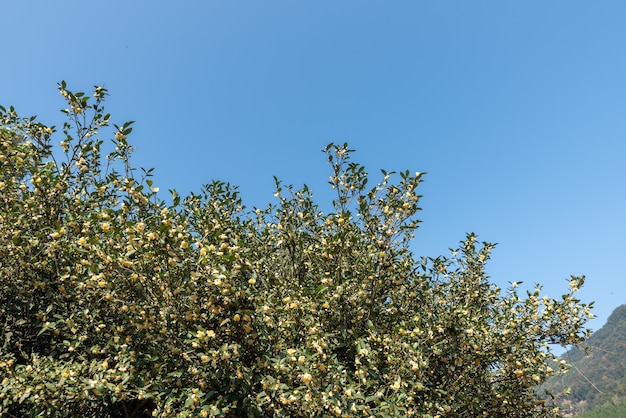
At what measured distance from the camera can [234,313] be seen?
3.96 m

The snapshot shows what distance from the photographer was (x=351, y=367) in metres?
5.22

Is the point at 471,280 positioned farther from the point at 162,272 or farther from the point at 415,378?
the point at 162,272

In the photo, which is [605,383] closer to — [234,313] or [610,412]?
[610,412]

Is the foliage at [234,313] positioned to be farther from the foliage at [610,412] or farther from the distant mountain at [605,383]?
the foliage at [610,412]

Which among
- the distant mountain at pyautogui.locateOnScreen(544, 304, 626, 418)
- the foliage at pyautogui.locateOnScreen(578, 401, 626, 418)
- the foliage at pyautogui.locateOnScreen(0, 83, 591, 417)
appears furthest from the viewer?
the distant mountain at pyautogui.locateOnScreen(544, 304, 626, 418)

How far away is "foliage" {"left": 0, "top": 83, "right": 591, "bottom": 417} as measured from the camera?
3.94m

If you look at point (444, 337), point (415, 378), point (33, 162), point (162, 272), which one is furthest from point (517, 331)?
point (33, 162)

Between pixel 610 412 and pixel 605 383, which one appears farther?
pixel 605 383

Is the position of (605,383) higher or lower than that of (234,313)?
higher

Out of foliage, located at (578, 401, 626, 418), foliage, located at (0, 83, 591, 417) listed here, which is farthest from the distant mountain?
foliage, located at (0, 83, 591, 417)

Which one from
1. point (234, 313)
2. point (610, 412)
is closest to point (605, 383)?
point (610, 412)

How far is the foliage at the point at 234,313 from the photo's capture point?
12.9 feet

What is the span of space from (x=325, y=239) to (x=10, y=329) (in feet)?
12.7

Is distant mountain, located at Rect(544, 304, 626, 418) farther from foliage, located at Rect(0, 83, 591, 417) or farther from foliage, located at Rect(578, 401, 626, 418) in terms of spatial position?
foliage, located at Rect(0, 83, 591, 417)
